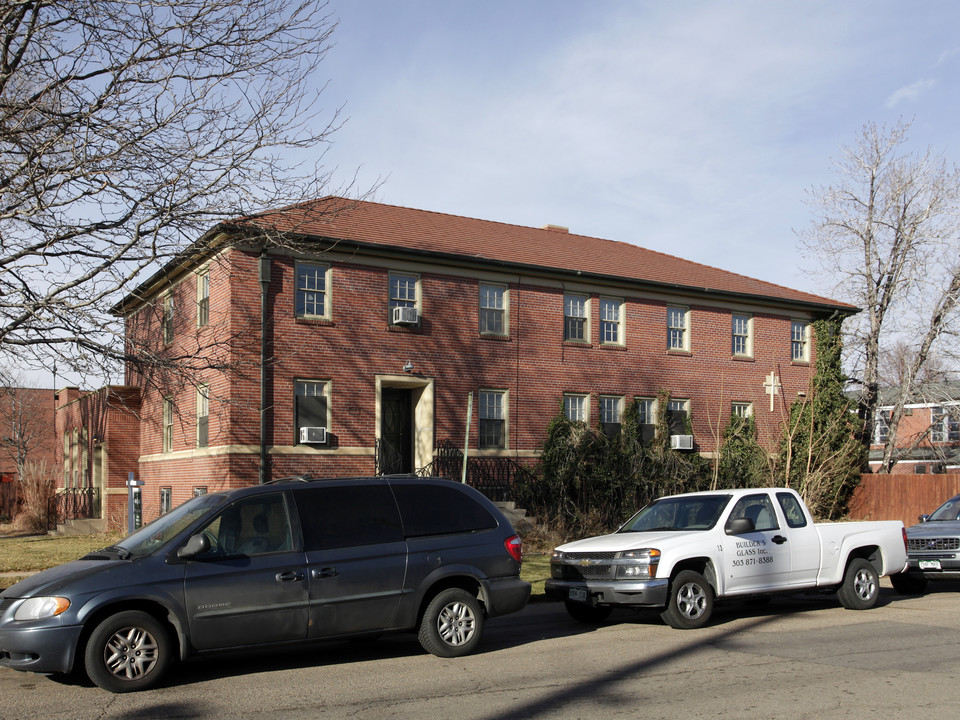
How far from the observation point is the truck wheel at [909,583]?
13834 millimetres

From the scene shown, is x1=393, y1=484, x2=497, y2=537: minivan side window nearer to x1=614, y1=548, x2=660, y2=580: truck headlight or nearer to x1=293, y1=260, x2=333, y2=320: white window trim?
x1=614, y1=548, x2=660, y2=580: truck headlight

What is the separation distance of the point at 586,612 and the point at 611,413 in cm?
1437

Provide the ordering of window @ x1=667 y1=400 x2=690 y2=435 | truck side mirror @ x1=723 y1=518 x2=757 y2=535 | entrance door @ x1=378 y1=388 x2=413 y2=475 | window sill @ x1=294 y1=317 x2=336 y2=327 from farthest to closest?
1. window @ x1=667 y1=400 x2=690 y2=435
2. entrance door @ x1=378 y1=388 x2=413 y2=475
3. window sill @ x1=294 y1=317 x2=336 y2=327
4. truck side mirror @ x1=723 y1=518 x2=757 y2=535

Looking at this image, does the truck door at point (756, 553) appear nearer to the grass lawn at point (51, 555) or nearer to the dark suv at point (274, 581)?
the dark suv at point (274, 581)

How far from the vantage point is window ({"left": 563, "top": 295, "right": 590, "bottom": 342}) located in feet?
80.8

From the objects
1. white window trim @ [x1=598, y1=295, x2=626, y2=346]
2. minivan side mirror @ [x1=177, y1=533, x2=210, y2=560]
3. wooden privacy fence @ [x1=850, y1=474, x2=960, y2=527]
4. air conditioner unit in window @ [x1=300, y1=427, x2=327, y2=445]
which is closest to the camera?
minivan side mirror @ [x1=177, y1=533, x2=210, y2=560]

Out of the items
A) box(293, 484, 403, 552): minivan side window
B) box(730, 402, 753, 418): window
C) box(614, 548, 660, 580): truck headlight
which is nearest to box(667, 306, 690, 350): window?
box(730, 402, 753, 418): window

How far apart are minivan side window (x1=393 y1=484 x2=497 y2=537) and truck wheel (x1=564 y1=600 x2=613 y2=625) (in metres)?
2.14

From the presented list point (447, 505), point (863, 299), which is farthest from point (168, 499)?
point (863, 299)

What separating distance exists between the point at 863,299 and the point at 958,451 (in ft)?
25.1

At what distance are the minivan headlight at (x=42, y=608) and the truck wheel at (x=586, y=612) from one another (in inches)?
225

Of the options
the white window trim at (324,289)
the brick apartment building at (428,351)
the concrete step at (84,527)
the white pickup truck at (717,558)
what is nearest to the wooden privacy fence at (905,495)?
the brick apartment building at (428,351)

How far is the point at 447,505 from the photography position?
9461 millimetres

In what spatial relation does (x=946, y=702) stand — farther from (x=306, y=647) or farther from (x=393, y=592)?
(x=306, y=647)
